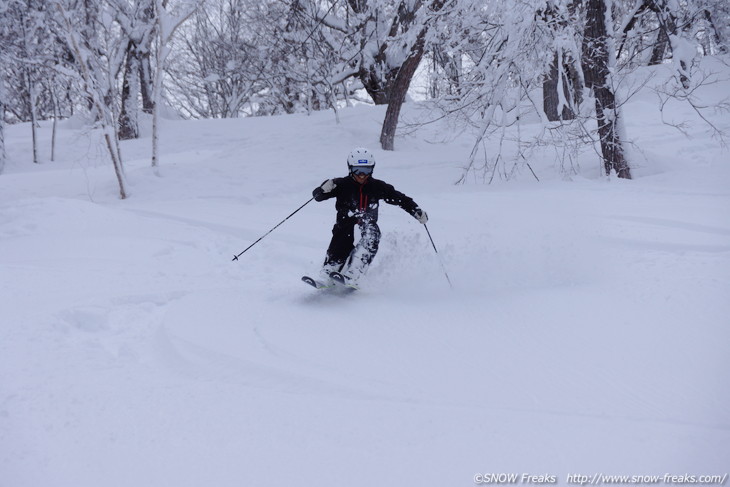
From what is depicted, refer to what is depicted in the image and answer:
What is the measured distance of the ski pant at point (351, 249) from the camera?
513 cm

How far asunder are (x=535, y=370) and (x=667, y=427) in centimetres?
84

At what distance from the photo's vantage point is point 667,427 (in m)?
2.59

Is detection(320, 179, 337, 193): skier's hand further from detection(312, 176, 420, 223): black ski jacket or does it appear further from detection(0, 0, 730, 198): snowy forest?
detection(0, 0, 730, 198): snowy forest

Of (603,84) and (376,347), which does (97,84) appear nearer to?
(376,347)

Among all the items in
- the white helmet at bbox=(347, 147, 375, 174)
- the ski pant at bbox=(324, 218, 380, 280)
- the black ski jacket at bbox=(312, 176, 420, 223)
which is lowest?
the ski pant at bbox=(324, 218, 380, 280)

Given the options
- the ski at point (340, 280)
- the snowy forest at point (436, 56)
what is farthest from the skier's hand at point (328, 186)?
the snowy forest at point (436, 56)

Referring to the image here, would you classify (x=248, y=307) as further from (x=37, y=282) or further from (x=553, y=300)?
(x=553, y=300)

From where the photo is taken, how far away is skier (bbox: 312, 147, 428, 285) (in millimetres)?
5105

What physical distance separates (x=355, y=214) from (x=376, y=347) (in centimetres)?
177

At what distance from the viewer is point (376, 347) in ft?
12.4

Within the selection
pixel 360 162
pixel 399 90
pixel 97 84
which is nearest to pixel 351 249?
pixel 360 162

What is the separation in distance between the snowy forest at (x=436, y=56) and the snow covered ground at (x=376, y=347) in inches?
63.1

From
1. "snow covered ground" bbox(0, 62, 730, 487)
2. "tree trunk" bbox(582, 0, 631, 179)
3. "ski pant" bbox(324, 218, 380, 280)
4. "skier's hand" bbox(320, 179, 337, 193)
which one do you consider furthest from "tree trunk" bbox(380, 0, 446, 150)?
"ski pant" bbox(324, 218, 380, 280)

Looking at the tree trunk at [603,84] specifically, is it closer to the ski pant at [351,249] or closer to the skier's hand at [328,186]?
the ski pant at [351,249]
